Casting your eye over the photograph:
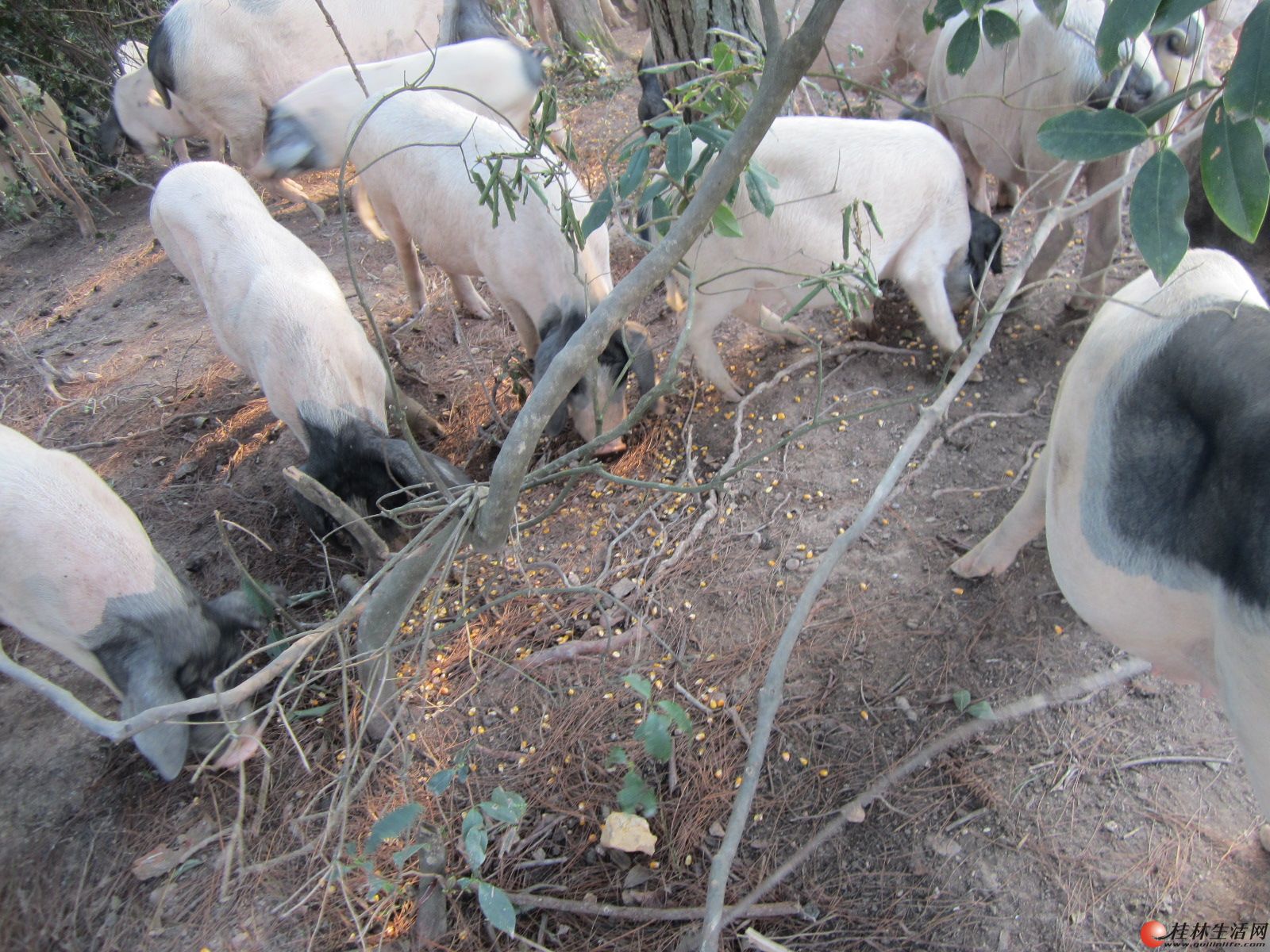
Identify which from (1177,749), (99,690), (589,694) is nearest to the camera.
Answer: (1177,749)

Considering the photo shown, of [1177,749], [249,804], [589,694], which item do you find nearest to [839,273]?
[589,694]

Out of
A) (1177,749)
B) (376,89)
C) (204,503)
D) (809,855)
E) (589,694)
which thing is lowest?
(1177,749)

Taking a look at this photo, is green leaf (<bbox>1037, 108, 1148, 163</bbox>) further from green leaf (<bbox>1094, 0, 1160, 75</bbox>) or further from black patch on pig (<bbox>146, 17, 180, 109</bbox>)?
black patch on pig (<bbox>146, 17, 180, 109</bbox>)


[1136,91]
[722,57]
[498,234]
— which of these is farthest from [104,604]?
[1136,91]

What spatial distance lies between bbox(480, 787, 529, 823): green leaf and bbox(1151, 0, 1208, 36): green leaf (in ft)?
7.44

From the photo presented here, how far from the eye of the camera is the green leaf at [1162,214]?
1.37 meters

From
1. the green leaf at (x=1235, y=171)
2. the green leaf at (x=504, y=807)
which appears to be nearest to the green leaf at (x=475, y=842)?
the green leaf at (x=504, y=807)

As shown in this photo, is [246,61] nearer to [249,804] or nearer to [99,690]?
[99,690]

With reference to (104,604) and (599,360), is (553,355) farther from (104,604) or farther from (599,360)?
(104,604)

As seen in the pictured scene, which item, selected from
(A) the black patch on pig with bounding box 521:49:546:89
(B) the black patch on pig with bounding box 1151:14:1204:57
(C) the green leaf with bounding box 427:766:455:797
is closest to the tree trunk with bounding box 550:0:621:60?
(A) the black patch on pig with bounding box 521:49:546:89

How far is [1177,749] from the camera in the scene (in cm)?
270

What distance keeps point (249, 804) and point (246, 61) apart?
6.38m

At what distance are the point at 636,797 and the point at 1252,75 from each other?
236 centimetres

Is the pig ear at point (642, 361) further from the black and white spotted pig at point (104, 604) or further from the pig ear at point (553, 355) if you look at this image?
Answer: the black and white spotted pig at point (104, 604)
